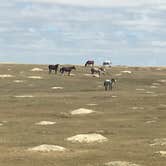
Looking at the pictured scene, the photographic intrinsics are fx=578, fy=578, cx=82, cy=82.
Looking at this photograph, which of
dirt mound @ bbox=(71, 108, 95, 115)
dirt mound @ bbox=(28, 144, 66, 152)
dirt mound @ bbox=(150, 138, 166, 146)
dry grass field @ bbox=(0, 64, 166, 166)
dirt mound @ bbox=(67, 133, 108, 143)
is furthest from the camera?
dirt mound @ bbox=(71, 108, 95, 115)

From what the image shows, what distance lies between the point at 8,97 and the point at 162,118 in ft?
107

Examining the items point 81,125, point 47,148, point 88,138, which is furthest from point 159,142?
point 81,125

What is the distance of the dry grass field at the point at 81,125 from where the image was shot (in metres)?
34.4

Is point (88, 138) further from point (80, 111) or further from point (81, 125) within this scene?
point (80, 111)

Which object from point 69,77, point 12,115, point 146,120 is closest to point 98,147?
point 146,120

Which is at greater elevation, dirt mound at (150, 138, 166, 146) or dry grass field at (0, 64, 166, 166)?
dirt mound at (150, 138, 166, 146)

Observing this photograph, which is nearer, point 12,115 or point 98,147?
point 98,147

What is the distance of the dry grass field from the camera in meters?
34.4

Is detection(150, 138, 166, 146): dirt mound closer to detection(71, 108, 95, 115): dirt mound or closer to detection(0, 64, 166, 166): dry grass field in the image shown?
detection(0, 64, 166, 166): dry grass field

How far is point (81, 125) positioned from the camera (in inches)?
2117

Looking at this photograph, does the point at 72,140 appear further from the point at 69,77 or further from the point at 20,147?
the point at 69,77

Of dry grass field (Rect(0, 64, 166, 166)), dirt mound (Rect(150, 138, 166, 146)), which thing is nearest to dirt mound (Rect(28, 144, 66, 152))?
dry grass field (Rect(0, 64, 166, 166))

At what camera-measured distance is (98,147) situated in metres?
39.2

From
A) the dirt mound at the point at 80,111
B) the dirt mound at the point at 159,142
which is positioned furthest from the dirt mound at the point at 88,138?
the dirt mound at the point at 80,111
